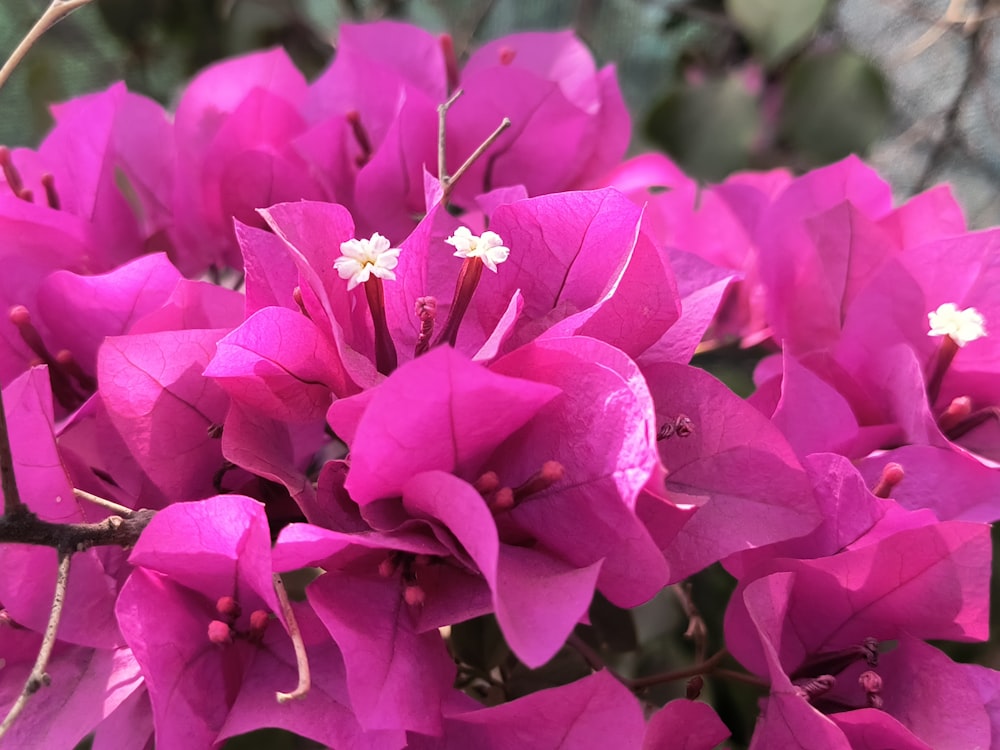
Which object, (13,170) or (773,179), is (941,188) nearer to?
(773,179)

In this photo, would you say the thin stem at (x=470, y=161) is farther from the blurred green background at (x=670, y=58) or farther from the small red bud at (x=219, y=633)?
the blurred green background at (x=670, y=58)

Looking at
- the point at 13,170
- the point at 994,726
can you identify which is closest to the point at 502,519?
the point at 994,726

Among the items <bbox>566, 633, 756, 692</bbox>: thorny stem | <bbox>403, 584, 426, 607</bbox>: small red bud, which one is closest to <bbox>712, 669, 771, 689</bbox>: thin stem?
<bbox>566, 633, 756, 692</bbox>: thorny stem

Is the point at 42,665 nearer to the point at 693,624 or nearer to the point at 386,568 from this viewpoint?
the point at 386,568

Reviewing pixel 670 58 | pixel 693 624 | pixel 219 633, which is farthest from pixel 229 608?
pixel 670 58

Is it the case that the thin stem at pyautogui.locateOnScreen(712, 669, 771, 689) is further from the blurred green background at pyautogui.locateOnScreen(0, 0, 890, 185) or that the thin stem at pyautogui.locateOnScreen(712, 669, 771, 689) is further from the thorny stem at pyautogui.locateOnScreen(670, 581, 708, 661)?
the blurred green background at pyautogui.locateOnScreen(0, 0, 890, 185)

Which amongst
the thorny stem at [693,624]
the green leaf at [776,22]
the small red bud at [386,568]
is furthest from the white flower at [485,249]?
the green leaf at [776,22]
